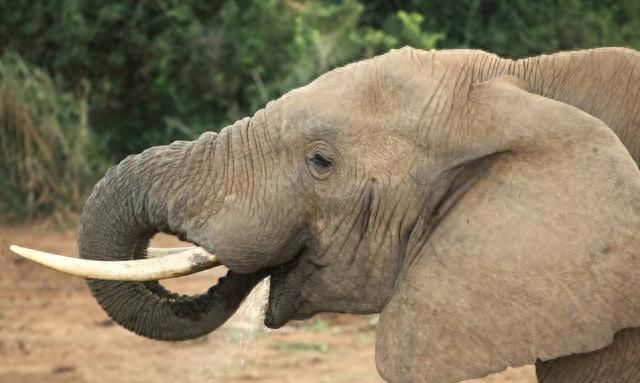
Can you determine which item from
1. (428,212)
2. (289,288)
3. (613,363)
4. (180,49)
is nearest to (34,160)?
(180,49)

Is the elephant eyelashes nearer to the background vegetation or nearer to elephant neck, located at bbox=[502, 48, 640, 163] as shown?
elephant neck, located at bbox=[502, 48, 640, 163]

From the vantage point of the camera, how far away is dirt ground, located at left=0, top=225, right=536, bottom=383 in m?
7.64

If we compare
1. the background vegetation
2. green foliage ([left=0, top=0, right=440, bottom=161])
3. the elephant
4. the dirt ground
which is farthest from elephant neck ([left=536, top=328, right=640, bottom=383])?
green foliage ([left=0, top=0, right=440, bottom=161])

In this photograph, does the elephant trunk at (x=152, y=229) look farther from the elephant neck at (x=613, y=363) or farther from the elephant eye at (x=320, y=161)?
the elephant neck at (x=613, y=363)

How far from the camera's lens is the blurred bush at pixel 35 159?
38.8 ft

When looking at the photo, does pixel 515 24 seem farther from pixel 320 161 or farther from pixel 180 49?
pixel 320 161

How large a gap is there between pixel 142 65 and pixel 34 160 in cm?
199

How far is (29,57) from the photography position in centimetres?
1330

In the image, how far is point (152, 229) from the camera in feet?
14.5

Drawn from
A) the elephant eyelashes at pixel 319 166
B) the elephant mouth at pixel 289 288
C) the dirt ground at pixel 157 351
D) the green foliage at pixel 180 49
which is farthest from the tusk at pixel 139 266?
the green foliage at pixel 180 49

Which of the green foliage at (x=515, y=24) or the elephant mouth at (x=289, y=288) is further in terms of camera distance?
the green foliage at (x=515, y=24)

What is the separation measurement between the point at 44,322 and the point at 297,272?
5.04 meters

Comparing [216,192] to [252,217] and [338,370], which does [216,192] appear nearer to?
[252,217]

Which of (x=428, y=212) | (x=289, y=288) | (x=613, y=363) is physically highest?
(x=428, y=212)
